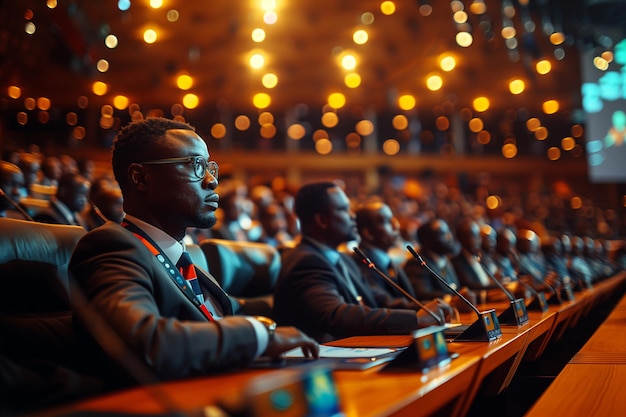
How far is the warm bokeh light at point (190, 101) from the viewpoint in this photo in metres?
13.7

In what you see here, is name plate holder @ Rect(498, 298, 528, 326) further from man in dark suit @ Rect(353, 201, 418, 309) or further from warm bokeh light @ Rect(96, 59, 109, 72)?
warm bokeh light @ Rect(96, 59, 109, 72)

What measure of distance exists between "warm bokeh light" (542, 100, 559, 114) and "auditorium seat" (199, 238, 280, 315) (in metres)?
14.8

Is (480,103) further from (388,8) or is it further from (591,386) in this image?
(591,386)

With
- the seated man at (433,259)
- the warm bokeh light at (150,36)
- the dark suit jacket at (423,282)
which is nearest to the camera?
the dark suit jacket at (423,282)

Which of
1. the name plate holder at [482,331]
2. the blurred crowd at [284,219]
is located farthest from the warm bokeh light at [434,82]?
the name plate holder at [482,331]

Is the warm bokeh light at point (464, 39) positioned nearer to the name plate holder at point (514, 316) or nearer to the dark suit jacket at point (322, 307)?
the dark suit jacket at point (322, 307)

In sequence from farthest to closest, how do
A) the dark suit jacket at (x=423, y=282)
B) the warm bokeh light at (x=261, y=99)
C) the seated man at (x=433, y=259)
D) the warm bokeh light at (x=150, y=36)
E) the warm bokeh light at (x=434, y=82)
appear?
the warm bokeh light at (x=261, y=99)
the warm bokeh light at (x=434, y=82)
the warm bokeh light at (x=150, y=36)
the seated man at (x=433, y=259)
the dark suit jacket at (x=423, y=282)

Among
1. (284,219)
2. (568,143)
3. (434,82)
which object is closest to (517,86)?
(434,82)

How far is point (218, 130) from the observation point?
17.0m

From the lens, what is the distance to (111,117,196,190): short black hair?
64.1 inches

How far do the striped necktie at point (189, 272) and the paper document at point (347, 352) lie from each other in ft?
1.02

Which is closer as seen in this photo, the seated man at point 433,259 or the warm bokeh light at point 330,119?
the seated man at point 433,259

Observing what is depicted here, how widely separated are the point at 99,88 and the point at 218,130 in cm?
484

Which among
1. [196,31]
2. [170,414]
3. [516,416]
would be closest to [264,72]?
[196,31]
